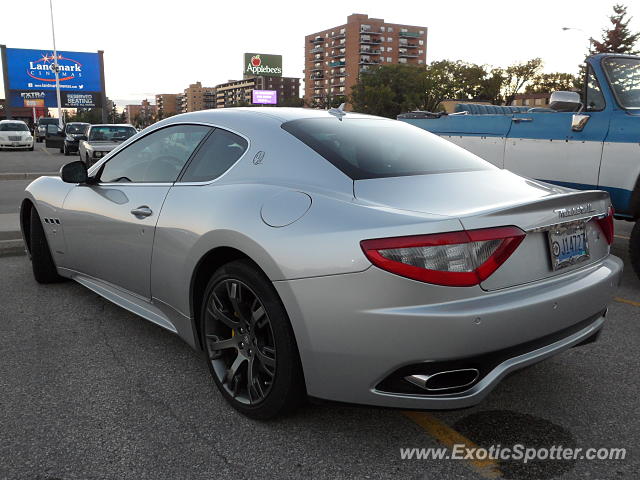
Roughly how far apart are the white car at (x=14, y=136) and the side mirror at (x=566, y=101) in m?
27.9

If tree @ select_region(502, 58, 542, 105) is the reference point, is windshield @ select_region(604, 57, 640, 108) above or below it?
below

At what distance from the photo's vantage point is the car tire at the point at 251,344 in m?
2.37

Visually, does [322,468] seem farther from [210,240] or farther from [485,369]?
[210,240]

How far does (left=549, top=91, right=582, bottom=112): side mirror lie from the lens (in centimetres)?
551

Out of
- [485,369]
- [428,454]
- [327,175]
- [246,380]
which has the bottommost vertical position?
[428,454]

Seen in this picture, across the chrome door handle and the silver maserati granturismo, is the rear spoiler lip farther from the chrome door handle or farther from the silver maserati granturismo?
the chrome door handle

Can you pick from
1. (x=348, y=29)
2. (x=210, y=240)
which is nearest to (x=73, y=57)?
(x=210, y=240)

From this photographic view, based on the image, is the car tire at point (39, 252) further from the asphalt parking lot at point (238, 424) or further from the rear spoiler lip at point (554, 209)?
the rear spoiler lip at point (554, 209)

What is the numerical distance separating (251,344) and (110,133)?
16.4 m

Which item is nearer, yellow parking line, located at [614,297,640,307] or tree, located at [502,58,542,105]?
yellow parking line, located at [614,297,640,307]

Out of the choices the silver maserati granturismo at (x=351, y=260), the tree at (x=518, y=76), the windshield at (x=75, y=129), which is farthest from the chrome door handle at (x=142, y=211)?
the tree at (x=518, y=76)

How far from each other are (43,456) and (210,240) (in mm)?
1142

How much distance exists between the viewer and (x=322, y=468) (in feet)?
7.50

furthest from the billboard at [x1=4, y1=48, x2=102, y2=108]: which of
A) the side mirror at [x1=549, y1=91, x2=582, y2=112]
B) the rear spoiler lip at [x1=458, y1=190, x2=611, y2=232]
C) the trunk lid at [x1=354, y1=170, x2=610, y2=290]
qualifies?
the rear spoiler lip at [x1=458, y1=190, x2=611, y2=232]
